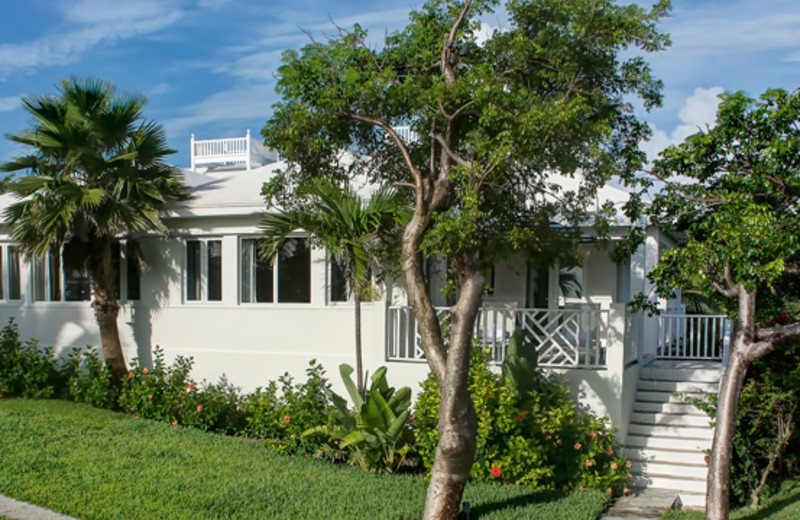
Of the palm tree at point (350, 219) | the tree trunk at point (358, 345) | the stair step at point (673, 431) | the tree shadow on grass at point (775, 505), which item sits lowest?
the tree shadow on grass at point (775, 505)

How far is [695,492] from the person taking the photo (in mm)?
10516

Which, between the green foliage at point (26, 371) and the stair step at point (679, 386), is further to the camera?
the green foliage at point (26, 371)

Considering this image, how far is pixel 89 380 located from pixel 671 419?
1006 cm

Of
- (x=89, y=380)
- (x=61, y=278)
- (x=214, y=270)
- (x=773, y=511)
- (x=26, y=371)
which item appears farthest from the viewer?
(x=61, y=278)

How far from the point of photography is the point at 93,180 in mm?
13812

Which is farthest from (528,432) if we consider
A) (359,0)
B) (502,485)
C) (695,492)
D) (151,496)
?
(359,0)

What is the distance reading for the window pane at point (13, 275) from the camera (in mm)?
16656

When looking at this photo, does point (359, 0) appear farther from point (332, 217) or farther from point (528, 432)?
point (528, 432)

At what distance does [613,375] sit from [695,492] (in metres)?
1.85

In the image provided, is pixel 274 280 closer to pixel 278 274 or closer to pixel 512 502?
pixel 278 274

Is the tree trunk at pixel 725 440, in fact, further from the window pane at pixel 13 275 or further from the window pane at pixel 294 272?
the window pane at pixel 13 275

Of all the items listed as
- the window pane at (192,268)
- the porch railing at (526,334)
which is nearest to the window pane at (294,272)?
the window pane at (192,268)

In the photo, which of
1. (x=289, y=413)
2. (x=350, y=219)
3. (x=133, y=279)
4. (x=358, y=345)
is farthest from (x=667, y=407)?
(x=133, y=279)

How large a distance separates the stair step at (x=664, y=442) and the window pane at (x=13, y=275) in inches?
499
